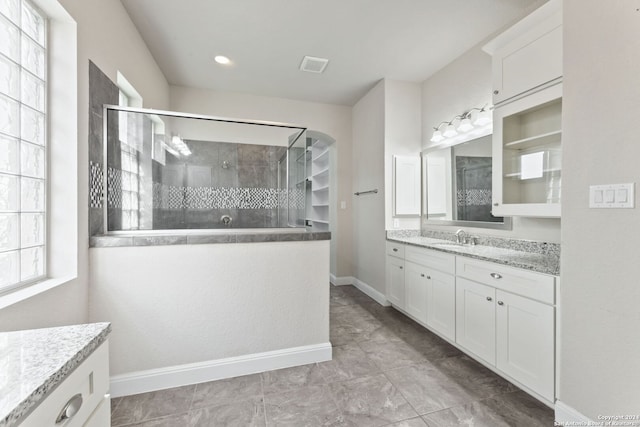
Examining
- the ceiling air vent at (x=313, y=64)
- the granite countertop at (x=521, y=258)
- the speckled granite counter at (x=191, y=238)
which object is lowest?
the granite countertop at (x=521, y=258)

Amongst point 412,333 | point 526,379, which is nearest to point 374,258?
point 412,333

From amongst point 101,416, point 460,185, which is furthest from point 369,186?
point 101,416

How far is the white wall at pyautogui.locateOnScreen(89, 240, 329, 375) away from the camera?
168cm

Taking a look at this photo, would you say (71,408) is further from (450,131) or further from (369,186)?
(369,186)

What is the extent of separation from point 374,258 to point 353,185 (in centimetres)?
125

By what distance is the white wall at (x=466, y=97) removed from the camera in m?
2.06

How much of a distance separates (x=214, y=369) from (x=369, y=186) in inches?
108

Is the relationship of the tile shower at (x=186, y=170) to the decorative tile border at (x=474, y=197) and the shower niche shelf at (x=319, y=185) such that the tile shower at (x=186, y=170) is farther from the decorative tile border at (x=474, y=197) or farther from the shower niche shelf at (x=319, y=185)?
the shower niche shelf at (x=319, y=185)

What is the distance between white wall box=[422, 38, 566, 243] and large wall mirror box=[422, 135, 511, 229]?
4.7 inches

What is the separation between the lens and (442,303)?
7.48 ft

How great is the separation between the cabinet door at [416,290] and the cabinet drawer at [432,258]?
7cm

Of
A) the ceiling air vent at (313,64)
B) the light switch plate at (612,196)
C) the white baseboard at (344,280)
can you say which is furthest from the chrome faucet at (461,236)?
the ceiling air vent at (313,64)

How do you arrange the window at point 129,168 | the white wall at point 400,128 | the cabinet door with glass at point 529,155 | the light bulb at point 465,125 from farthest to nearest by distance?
the white wall at point 400,128 → the light bulb at point 465,125 → the window at point 129,168 → the cabinet door with glass at point 529,155

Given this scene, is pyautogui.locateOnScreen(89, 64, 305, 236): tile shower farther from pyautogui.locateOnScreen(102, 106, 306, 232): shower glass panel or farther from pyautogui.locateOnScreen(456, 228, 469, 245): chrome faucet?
pyautogui.locateOnScreen(456, 228, 469, 245): chrome faucet
